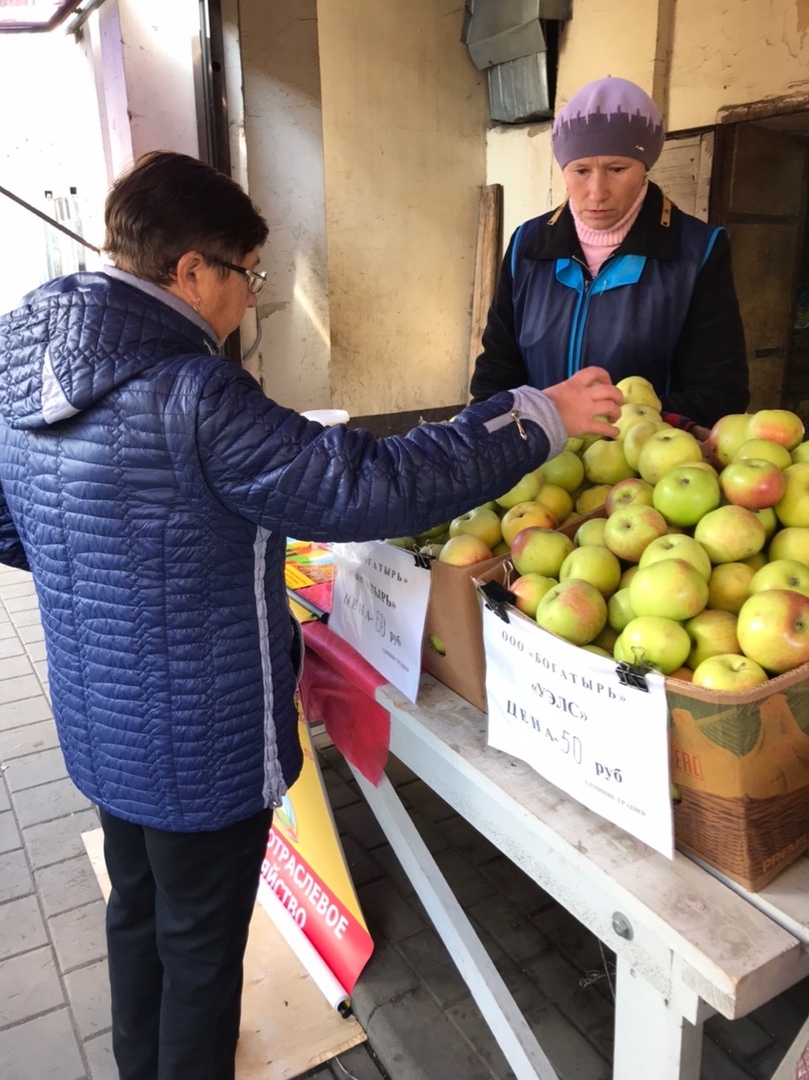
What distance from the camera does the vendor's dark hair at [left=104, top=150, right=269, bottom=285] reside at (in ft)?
3.97

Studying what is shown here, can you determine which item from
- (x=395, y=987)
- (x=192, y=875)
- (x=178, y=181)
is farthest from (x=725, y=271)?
(x=395, y=987)

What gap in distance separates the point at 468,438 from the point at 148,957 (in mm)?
1155

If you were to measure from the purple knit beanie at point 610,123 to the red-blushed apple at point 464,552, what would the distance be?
109 cm

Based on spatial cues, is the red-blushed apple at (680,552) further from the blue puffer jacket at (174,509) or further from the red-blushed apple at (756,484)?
the blue puffer jacket at (174,509)

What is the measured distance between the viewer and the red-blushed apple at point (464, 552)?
1310 millimetres

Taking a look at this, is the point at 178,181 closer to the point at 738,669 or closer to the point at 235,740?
the point at 235,740

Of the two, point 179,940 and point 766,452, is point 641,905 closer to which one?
point 766,452

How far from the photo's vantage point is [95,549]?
3.96 feet

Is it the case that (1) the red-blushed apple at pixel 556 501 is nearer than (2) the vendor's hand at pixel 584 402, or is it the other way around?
(2) the vendor's hand at pixel 584 402

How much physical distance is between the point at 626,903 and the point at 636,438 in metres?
0.76

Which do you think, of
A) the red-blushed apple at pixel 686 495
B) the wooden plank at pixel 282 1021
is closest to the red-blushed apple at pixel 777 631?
the red-blushed apple at pixel 686 495

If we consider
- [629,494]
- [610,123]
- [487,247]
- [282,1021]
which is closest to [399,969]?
[282,1021]

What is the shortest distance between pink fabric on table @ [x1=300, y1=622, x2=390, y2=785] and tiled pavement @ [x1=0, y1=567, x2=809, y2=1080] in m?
0.72

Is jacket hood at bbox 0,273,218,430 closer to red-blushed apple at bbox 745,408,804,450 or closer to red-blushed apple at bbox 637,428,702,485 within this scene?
red-blushed apple at bbox 637,428,702,485
